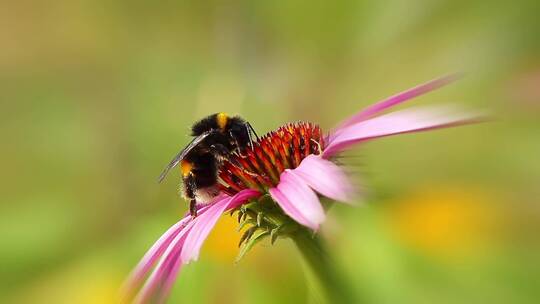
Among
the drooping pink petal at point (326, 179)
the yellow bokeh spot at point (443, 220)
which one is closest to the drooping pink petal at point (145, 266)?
the drooping pink petal at point (326, 179)

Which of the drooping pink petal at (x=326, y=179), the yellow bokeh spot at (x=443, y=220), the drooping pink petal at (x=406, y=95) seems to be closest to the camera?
the drooping pink petal at (x=326, y=179)

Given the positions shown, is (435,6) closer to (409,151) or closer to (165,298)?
(409,151)

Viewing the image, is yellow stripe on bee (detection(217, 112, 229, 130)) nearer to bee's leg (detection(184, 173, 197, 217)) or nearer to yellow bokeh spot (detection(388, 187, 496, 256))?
bee's leg (detection(184, 173, 197, 217))

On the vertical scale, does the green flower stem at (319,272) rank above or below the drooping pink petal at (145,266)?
below

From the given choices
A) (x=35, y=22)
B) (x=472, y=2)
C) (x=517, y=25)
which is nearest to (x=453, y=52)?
(x=472, y=2)

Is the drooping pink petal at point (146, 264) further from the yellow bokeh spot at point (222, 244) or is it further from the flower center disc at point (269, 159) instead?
the yellow bokeh spot at point (222, 244)

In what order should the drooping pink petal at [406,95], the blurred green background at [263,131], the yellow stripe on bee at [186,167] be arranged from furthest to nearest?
the blurred green background at [263,131] < the yellow stripe on bee at [186,167] < the drooping pink petal at [406,95]

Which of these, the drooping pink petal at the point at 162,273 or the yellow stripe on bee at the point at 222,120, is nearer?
the drooping pink petal at the point at 162,273
